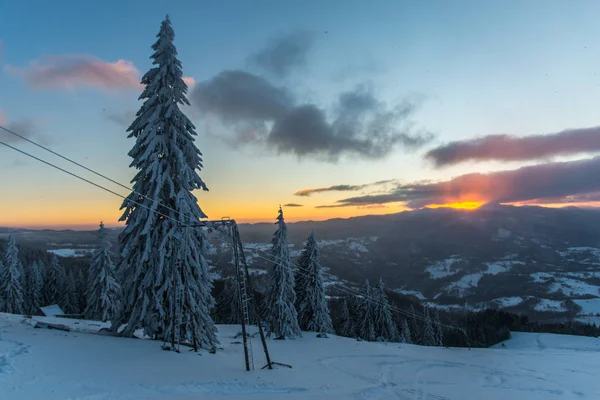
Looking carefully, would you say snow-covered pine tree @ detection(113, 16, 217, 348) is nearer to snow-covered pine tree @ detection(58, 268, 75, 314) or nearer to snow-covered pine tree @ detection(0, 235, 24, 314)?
snow-covered pine tree @ detection(0, 235, 24, 314)

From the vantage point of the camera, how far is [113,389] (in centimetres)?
1152

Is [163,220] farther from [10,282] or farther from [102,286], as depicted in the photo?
[10,282]

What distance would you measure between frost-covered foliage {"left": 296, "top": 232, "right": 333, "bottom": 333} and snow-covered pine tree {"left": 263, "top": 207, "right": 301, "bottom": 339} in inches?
172

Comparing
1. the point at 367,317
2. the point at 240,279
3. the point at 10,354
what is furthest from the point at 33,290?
the point at 240,279

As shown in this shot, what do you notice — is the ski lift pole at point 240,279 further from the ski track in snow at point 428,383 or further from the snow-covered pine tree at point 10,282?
the snow-covered pine tree at point 10,282

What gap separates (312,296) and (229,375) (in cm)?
3203

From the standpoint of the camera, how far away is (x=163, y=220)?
20.0 meters

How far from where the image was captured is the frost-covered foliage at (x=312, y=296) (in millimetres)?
45812

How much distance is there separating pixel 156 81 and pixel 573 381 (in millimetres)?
28300

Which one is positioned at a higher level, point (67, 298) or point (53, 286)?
point (53, 286)

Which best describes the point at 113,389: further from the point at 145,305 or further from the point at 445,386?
the point at 445,386

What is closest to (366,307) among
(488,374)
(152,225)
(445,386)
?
(488,374)

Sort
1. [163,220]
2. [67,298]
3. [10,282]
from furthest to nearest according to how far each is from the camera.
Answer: [67,298] < [10,282] < [163,220]

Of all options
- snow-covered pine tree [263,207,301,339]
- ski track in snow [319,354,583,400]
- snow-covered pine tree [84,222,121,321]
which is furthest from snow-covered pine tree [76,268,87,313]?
ski track in snow [319,354,583,400]
